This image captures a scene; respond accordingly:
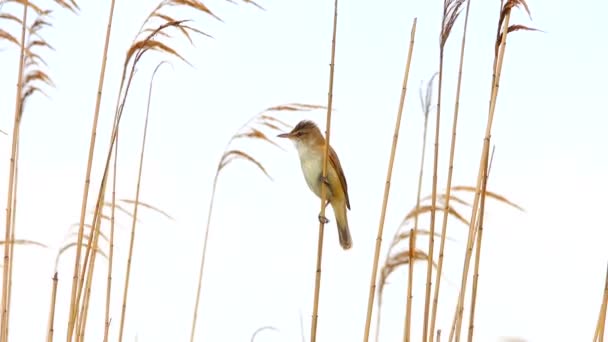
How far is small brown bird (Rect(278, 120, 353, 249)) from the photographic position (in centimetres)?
452

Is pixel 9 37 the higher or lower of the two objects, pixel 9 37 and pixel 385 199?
the higher

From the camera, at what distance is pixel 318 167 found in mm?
4543

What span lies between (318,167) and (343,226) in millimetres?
459

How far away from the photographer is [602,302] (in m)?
3.06

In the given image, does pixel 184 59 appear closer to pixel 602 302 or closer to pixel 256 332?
pixel 256 332

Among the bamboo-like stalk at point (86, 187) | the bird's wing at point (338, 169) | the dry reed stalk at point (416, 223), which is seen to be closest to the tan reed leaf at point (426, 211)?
the dry reed stalk at point (416, 223)

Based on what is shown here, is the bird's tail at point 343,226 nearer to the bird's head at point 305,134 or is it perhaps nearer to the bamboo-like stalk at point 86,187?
the bird's head at point 305,134

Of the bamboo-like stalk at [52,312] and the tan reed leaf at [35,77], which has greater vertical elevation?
the tan reed leaf at [35,77]

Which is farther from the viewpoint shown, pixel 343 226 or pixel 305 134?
pixel 343 226

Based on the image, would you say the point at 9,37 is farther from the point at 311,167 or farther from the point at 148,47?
the point at 311,167

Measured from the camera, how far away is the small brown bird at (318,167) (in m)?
4.52

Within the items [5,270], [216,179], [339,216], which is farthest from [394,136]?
[339,216]

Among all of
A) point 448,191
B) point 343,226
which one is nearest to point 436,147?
point 448,191

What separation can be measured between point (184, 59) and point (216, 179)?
0.89 metres
